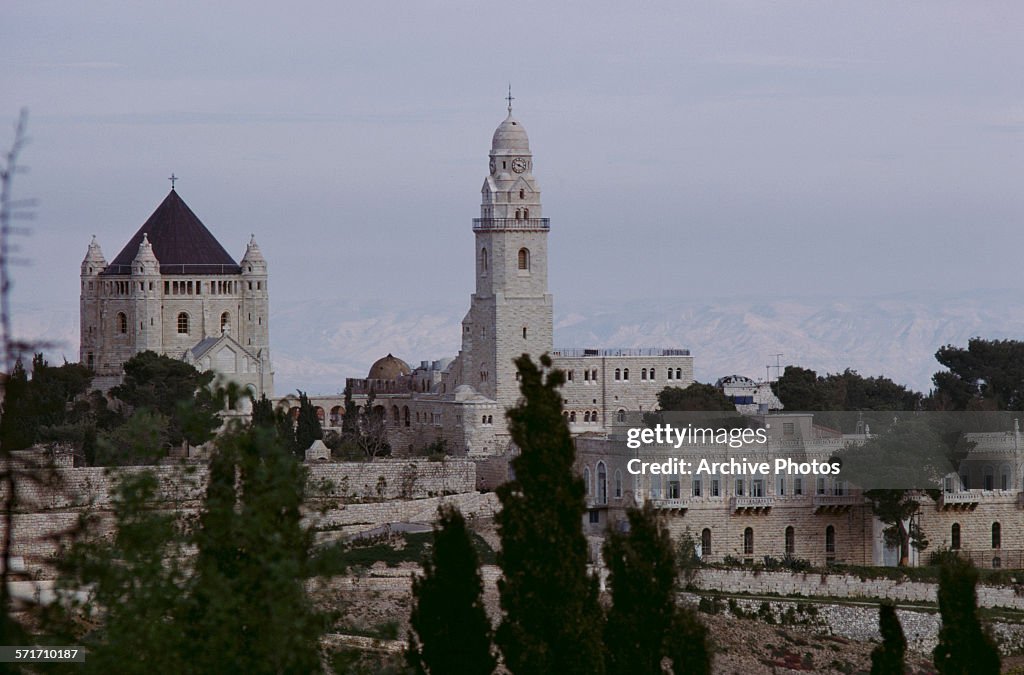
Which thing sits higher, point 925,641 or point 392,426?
point 392,426

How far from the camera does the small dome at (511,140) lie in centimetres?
10112

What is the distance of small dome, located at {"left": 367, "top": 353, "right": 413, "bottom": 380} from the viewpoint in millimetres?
115938

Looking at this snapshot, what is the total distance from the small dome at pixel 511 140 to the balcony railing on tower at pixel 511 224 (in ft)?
10.1

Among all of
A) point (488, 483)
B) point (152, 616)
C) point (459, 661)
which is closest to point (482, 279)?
point (488, 483)

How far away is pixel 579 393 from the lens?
101562 millimetres

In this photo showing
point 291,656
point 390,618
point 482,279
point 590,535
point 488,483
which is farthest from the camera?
point 482,279

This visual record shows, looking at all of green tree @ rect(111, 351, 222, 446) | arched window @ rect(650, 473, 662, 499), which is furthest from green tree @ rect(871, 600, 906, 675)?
green tree @ rect(111, 351, 222, 446)

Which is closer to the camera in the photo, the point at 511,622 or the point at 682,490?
the point at 511,622

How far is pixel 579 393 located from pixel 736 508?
2760cm

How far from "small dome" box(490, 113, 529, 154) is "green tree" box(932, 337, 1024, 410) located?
807 inches

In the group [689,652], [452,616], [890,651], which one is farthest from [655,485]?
[452,616]

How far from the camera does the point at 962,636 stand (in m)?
47.8

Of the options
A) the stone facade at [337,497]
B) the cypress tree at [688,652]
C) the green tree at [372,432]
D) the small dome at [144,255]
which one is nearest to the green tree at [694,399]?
the stone facade at [337,497]

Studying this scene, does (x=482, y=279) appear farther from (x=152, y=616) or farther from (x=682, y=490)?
(x=152, y=616)
